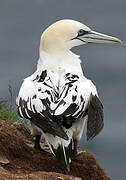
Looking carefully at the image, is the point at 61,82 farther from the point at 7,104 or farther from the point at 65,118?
the point at 7,104

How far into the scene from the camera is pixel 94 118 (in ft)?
34.4

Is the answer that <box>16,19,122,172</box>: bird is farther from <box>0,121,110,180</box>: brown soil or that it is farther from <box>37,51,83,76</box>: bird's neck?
<box>0,121,110,180</box>: brown soil

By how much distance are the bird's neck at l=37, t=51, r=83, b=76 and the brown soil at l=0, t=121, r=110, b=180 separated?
0.87m

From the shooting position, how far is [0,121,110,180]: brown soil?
34.0ft

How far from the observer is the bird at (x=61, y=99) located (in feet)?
34.0

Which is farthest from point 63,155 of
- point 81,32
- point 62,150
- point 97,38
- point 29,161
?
point 97,38

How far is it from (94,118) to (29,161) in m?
0.87

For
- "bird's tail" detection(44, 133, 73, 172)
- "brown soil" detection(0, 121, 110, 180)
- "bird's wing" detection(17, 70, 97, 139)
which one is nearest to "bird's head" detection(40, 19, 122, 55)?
"bird's wing" detection(17, 70, 97, 139)

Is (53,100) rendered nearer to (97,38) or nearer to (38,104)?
(38,104)

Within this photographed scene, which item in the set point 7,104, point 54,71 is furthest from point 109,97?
point 54,71

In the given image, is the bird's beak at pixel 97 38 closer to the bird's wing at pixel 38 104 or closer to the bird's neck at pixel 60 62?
the bird's neck at pixel 60 62

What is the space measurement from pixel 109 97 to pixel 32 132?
1314 cm

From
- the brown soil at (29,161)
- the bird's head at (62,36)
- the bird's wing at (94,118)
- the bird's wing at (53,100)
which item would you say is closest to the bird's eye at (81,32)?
the bird's head at (62,36)

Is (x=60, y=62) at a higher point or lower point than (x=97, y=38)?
lower
